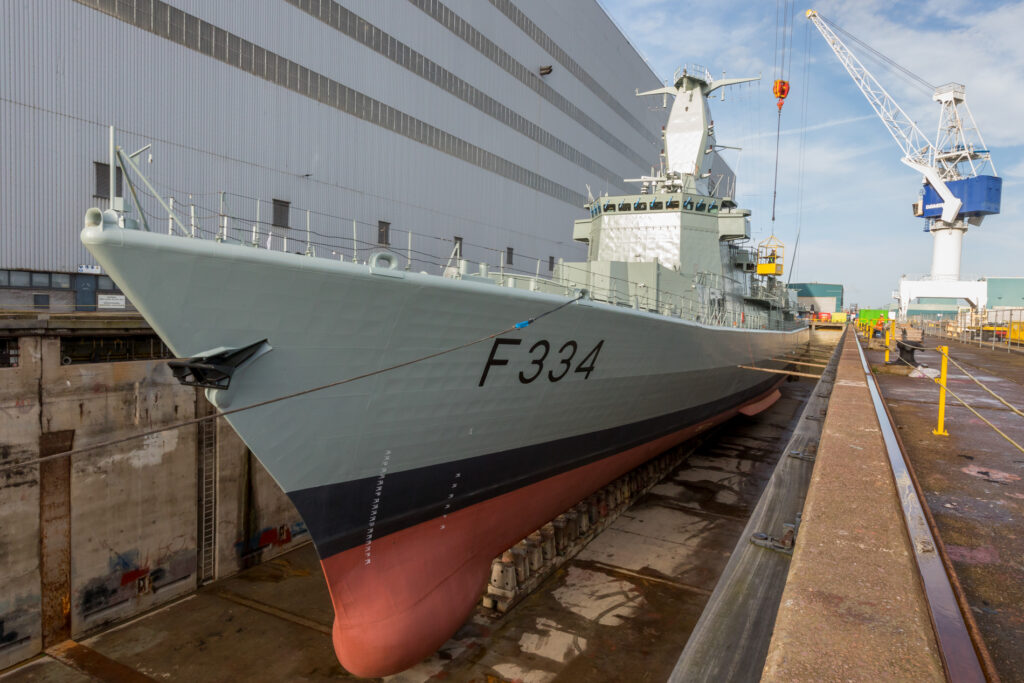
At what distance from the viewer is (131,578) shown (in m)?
7.65

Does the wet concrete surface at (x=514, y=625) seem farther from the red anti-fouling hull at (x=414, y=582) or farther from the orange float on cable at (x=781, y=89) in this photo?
the orange float on cable at (x=781, y=89)

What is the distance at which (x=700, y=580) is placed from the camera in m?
8.02

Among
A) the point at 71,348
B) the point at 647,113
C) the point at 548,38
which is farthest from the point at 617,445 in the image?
the point at 647,113

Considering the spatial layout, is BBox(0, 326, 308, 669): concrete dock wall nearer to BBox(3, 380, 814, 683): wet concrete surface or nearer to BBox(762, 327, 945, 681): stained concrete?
BBox(3, 380, 814, 683): wet concrete surface

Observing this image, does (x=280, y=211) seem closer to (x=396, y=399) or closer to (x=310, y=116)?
(x=310, y=116)

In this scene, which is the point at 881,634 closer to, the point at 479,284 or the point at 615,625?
the point at 479,284

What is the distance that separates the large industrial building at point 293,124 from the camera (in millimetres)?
11578

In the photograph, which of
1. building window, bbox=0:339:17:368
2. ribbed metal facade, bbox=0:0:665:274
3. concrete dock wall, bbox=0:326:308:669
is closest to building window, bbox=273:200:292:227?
ribbed metal facade, bbox=0:0:665:274

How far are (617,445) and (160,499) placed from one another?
289 inches

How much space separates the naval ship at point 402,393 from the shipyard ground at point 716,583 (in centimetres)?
129

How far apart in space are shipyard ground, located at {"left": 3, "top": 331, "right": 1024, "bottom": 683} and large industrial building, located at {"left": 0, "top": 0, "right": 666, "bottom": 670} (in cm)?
112

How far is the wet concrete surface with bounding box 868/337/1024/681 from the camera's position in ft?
7.44

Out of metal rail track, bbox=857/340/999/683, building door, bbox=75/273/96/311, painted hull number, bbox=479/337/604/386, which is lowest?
metal rail track, bbox=857/340/999/683

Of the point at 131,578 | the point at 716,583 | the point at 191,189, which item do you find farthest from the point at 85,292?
the point at 716,583
